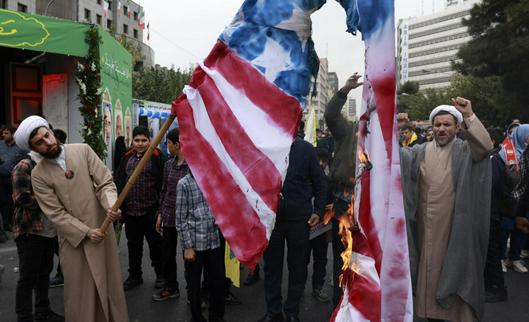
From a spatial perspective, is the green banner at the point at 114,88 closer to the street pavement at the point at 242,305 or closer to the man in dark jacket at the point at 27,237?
the street pavement at the point at 242,305

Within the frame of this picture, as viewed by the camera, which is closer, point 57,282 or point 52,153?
point 52,153

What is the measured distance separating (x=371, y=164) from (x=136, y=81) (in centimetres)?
2808

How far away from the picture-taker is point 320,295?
4.94m

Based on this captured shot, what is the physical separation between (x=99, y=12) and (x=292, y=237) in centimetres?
4554

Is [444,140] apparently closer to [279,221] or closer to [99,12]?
[279,221]

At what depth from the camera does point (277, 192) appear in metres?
2.51

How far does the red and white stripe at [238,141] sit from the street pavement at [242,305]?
89.1 inches

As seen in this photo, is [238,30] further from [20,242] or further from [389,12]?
[20,242]

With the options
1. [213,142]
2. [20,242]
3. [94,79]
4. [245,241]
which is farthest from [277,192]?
[94,79]

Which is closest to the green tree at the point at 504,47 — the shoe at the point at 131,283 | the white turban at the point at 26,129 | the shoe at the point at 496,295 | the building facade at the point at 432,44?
the shoe at the point at 496,295

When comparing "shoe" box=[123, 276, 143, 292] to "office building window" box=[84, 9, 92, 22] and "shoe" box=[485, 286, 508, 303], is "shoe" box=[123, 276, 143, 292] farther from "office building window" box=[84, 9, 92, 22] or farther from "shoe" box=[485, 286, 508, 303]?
"office building window" box=[84, 9, 92, 22]

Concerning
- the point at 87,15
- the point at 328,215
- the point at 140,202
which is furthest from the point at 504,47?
the point at 87,15

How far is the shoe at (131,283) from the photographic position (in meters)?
5.26

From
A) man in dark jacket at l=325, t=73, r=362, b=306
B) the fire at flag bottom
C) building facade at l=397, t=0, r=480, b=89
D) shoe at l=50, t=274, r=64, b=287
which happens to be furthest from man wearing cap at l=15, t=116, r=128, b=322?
building facade at l=397, t=0, r=480, b=89
